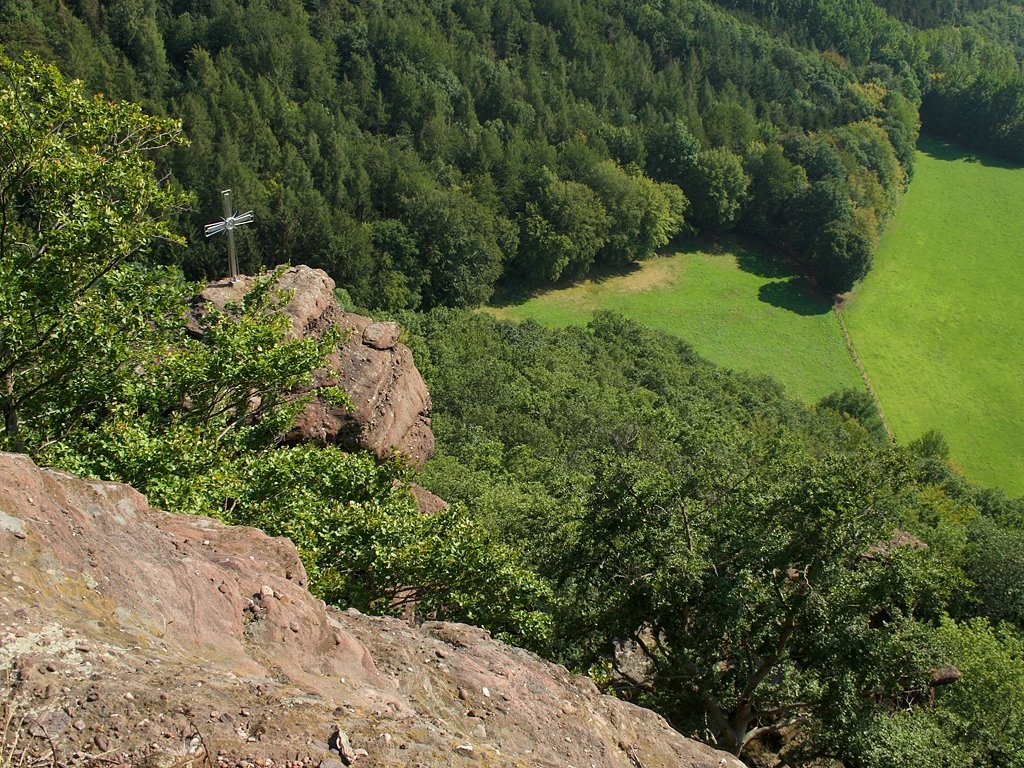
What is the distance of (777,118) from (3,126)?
127m

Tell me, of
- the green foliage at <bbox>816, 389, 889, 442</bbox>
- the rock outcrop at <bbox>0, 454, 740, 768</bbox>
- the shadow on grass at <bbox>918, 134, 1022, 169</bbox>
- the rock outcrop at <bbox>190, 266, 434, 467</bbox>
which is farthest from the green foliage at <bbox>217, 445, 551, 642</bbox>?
the shadow on grass at <bbox>918, 134, 1022, 169</bbox>

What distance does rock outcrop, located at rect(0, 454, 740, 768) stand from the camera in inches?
442

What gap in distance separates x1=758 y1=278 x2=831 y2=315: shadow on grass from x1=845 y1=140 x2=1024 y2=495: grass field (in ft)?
12.6

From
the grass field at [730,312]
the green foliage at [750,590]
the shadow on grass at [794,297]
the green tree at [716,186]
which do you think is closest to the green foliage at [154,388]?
the green foliage at [750,590]

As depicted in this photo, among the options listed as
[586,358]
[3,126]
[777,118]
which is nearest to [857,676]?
[3,126]

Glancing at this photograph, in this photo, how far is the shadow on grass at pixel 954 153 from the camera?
14638 cm

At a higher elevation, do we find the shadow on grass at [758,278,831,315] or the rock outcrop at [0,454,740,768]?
the rock outcrop at [0,454,740,768]

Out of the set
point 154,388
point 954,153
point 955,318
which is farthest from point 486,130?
point 154,388

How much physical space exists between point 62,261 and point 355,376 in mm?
14533

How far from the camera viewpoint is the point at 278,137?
9319 centimetres

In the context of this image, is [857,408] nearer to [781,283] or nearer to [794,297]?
[794,297]

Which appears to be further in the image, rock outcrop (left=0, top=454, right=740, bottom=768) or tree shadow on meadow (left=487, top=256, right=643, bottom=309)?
tree shadow on meadow (left=487, top=256, right=643, bottom=309)

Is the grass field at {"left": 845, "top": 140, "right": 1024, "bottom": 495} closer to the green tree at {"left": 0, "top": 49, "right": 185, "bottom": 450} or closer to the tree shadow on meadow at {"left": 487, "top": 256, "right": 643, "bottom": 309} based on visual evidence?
the tree shadow on meadow at {"left": 487, "top": 256, "right": 643, "bottom": 309}

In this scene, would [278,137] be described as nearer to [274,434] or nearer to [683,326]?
[683,326]
